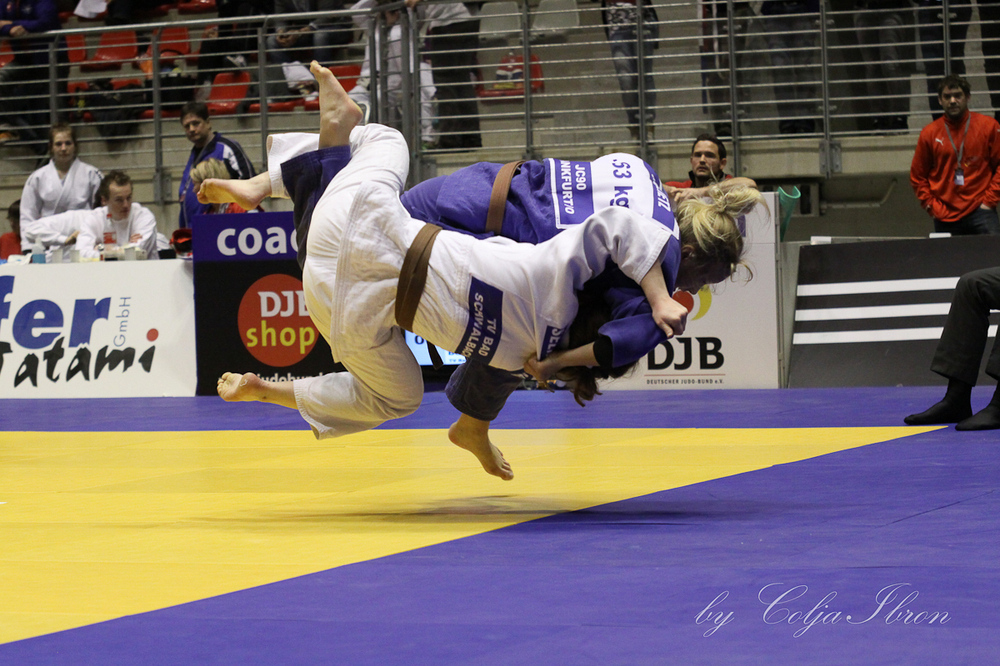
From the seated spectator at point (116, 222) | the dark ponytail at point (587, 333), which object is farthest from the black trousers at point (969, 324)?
the seated spectator at point (116, 222)

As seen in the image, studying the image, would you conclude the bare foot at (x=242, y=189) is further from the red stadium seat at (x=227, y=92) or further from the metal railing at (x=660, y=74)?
the red stadium seat at (x=227, y=92)

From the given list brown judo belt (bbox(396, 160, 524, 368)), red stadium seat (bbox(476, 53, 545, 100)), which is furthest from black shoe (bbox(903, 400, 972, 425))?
red stadium seat (bbox(476, 53, 545, 100))

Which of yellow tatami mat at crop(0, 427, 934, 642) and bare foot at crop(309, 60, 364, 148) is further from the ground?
bare foot at crop(309, 60, 364, 148)

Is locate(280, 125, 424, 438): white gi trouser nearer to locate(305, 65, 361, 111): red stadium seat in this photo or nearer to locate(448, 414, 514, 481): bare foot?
locate(448, 414, 514, 481): bare foot

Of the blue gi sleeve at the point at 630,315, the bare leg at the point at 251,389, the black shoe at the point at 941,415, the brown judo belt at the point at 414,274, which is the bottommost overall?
the black shoe at the point at 941,415

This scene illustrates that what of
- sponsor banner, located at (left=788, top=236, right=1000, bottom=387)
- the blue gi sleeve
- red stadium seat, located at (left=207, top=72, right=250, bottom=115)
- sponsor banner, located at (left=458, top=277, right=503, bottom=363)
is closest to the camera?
the blue gi sleeve

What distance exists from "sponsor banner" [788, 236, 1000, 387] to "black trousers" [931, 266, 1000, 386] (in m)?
2.01

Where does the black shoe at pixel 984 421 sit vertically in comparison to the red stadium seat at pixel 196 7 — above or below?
below

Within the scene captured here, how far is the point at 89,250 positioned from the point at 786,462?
621cm

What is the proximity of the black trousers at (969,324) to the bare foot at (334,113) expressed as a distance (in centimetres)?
294

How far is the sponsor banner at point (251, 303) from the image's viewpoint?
26.2 feet

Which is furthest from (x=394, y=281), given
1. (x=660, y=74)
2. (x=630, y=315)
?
(x=660, y=74)

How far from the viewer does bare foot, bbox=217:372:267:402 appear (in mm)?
3420

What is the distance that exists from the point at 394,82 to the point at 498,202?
7317 millimetres
